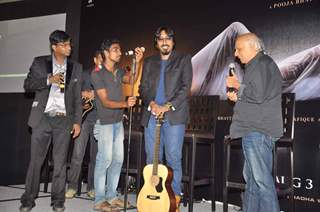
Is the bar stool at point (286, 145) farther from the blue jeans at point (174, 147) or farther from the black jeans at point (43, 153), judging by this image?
the black jeans at point (43, 153)

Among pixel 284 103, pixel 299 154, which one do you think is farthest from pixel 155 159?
pixel 299 154

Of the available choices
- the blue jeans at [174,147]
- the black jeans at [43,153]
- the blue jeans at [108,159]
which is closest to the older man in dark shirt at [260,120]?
the blue jeans at [174,147]

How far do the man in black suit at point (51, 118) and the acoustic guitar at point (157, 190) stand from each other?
2.90 feet

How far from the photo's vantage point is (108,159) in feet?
12.2

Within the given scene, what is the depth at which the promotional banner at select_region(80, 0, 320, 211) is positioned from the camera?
380cm

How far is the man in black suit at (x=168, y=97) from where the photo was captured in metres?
3.31

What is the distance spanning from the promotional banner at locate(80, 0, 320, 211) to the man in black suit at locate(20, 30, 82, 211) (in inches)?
66.1

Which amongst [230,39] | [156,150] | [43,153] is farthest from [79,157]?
[230,39]

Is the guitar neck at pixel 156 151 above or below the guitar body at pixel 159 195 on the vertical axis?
above

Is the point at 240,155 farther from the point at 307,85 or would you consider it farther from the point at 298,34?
the point at 298,34

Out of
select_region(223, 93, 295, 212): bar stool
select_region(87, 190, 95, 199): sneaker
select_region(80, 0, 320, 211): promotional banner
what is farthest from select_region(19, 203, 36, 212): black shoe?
select_region(80, 0, 320, 211): promotional banner

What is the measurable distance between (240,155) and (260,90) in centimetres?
167

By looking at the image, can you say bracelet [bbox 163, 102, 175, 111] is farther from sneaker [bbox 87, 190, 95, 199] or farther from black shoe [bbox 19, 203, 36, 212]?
sneaker [bbox 87, 190, 95, 199]

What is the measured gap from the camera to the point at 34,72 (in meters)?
3.69
